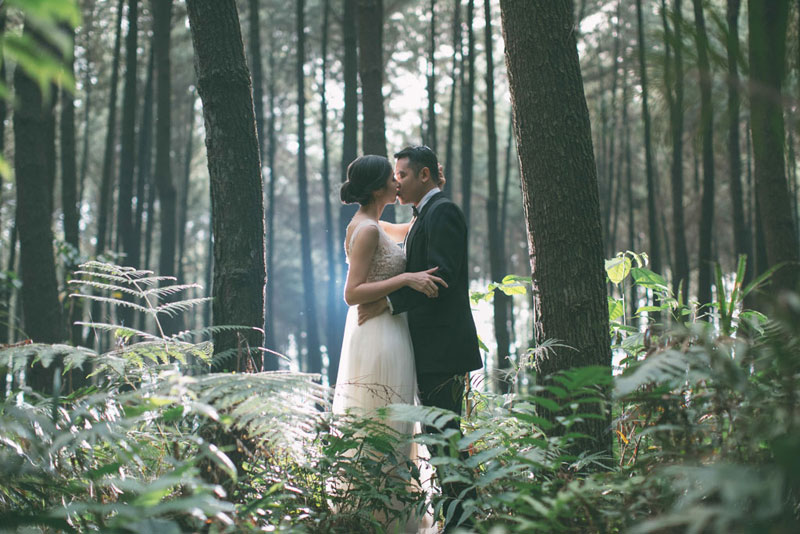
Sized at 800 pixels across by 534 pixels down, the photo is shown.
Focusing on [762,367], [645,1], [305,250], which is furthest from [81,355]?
[645,1]

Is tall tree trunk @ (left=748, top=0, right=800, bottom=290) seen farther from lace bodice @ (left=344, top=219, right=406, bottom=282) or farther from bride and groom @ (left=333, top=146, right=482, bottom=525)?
lace bodice @ (left=344, top=219, right=406, bottom=282)

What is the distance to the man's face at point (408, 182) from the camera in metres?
3.90

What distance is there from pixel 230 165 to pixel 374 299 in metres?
1.12

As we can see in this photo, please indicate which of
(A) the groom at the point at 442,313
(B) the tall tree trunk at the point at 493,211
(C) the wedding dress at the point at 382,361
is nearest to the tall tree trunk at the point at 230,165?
(C) the wedding dress at the point at 382,361

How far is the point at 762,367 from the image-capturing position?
6.42 feet

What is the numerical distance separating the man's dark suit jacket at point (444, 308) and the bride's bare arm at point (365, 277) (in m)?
0.12

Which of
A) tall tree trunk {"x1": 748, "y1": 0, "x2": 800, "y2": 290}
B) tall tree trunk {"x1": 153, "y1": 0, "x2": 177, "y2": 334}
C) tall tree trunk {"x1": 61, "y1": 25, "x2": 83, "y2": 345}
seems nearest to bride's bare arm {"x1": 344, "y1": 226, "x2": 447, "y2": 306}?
tall tree trunk {"x1": 748, "y1": 0, "x2": 800, "y2": 290}

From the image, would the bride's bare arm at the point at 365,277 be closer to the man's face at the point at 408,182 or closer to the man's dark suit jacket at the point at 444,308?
the man's dark suit jacket at the point at 444,308

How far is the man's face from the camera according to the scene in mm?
3898

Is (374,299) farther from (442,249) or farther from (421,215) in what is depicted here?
(421,215)

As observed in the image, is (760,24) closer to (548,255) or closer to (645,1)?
(548,255)

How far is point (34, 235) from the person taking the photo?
20.0ft

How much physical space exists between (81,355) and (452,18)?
18446 mm

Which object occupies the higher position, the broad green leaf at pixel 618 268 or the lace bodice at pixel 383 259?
the lace bodice at pixel 383 259
